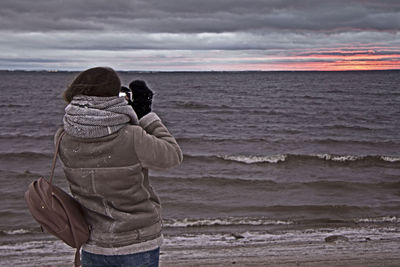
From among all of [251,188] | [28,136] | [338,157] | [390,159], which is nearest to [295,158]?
[338,157]

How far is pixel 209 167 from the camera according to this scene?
497 inches

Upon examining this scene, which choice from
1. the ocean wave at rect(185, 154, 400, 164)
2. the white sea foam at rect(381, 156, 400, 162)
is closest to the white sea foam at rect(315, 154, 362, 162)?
the ocean wave at rect(185, 154, 400, 164)

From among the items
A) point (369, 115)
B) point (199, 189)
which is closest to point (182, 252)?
point (199, 189)

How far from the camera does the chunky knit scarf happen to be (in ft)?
6.71

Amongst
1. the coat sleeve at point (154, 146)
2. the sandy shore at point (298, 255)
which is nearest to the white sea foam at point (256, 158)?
the sandy shore at point (298, 255)

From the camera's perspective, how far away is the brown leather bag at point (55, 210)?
210 centimetres

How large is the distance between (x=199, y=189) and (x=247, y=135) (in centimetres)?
929

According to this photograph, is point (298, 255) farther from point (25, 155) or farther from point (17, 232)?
point (25, 155)

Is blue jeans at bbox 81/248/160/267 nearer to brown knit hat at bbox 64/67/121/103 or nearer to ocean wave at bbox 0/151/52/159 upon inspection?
brown knit hat at bbox 64/67/121/103

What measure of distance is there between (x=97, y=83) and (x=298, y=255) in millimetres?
4299

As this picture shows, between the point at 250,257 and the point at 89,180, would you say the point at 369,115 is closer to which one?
the point at 250,257

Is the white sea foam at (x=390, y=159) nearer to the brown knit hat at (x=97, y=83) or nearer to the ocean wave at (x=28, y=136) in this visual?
the ocean wave at (x=28, y=136)

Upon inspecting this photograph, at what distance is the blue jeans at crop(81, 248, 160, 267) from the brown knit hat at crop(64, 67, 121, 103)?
83cm

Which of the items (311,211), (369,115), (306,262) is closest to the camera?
(306,262)
